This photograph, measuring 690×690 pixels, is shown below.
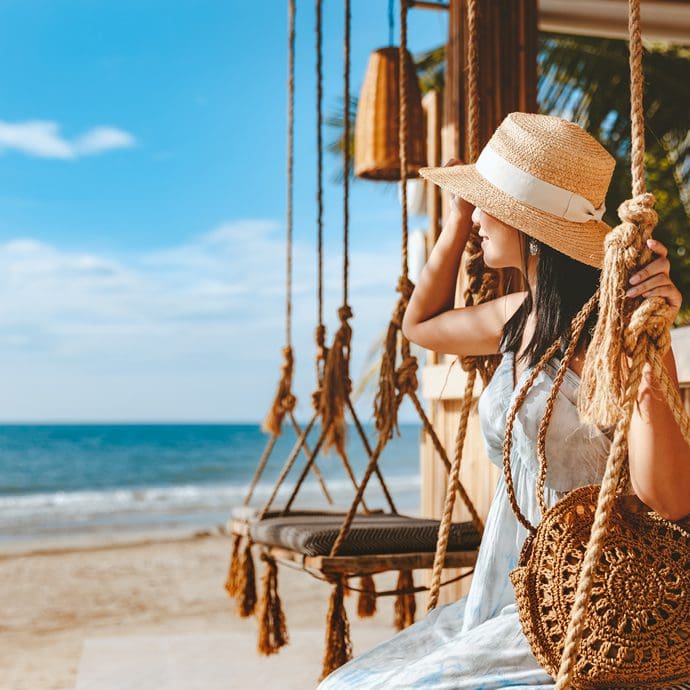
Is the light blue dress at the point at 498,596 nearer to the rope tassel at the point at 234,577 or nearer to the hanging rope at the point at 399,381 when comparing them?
the hanging rope at the point at 399,381

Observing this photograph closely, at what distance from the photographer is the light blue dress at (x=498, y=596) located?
127 centimetres

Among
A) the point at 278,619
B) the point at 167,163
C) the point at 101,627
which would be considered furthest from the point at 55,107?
the point at 278,619

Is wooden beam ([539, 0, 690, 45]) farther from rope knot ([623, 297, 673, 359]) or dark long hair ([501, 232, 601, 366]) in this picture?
rope knot ([623, 297, 673, 359])

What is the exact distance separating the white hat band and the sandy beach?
2.21m

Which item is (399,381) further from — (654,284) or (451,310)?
(654,284)

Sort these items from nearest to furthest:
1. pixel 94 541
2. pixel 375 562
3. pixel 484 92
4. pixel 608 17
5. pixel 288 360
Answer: pixel 375 562 < pixel 484 92 < pixel 288 360 < pixel 608 17 < pixel 94 541

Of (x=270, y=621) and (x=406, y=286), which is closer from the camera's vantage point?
(x=406, y=286)

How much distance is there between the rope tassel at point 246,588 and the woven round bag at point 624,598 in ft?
5.66

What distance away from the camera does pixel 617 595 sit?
1046 millimetres

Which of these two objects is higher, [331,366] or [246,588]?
[331,366]

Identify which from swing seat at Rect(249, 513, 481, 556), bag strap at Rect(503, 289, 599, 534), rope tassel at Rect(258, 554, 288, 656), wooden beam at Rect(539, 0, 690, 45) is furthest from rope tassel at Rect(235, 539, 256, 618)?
wooden beam at Rect(539, 0, 690, 45)

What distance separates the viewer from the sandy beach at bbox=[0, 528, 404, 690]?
366 centimetres

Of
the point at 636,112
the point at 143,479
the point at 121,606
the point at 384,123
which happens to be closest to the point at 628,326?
the point at 636,112

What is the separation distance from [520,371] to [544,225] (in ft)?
0.89
